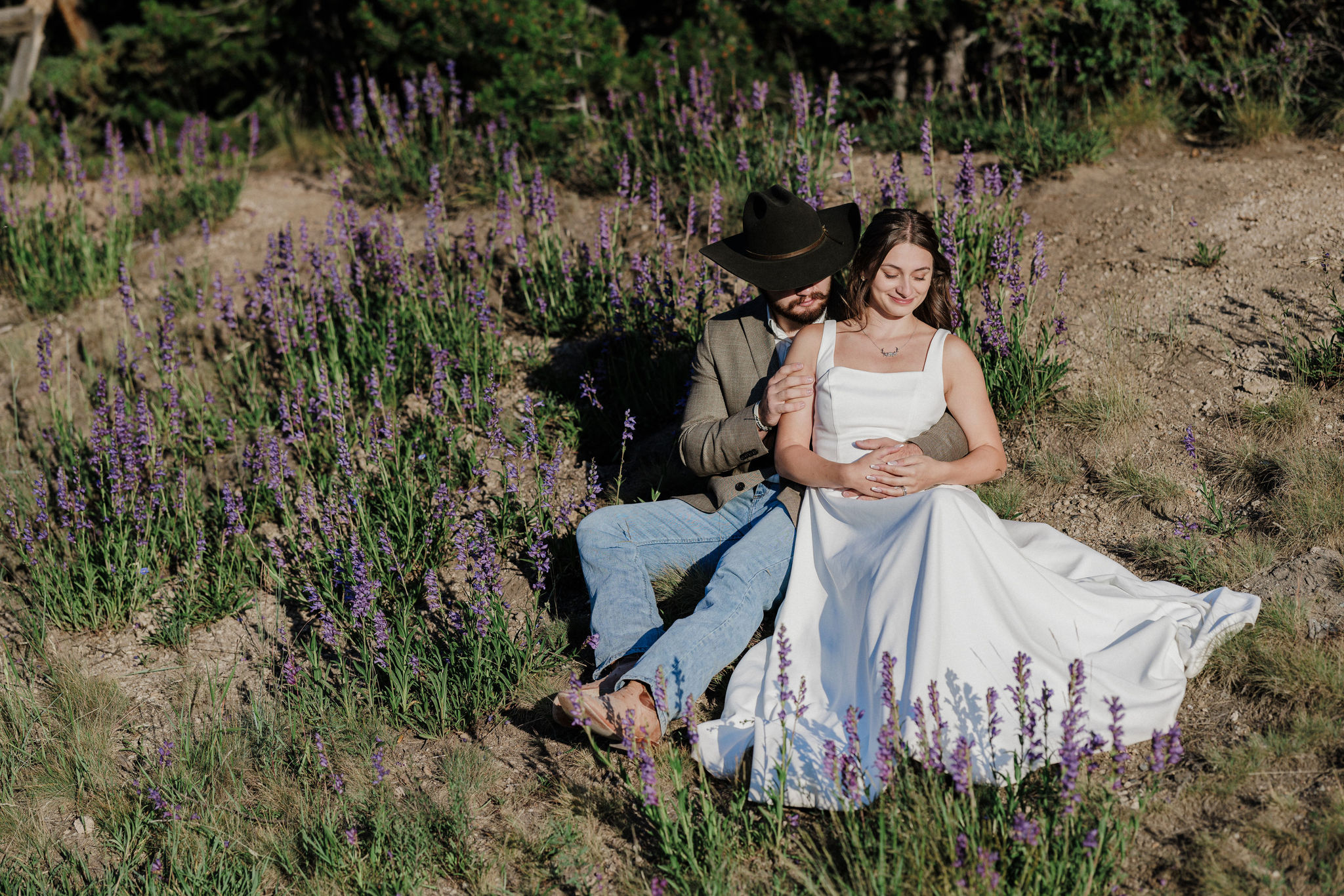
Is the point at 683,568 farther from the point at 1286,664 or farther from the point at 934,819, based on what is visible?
the point at 1286,664

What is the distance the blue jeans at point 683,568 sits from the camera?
3006 millimetres

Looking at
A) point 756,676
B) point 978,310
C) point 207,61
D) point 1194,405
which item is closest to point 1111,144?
point 978,310

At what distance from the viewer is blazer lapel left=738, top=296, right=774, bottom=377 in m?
3.76

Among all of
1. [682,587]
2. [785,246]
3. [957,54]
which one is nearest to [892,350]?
[785,246]

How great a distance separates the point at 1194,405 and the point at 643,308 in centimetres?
227

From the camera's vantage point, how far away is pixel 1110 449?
3.95 meters

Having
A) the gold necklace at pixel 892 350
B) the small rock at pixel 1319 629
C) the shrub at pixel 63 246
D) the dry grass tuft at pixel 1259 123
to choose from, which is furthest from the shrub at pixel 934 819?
the shrub at pixel 63 246

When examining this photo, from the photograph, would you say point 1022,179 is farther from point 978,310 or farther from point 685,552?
point 685,552

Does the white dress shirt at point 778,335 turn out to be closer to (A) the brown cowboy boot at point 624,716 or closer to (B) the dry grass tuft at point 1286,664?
(A) the brown cowboy boot at point 624,716

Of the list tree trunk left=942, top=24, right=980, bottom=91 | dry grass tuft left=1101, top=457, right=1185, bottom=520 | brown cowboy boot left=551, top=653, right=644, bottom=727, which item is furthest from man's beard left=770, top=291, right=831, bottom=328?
tree trunk left=942, top=24, right=980, bottom=91

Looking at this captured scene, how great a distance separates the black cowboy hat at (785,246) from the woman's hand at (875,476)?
68cm

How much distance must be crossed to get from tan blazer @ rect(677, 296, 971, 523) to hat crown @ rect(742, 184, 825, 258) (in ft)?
0.83

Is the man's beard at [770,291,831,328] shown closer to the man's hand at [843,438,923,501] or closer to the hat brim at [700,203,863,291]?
the hat brim at [700,203,863,291]

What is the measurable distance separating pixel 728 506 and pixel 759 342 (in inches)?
23.5
